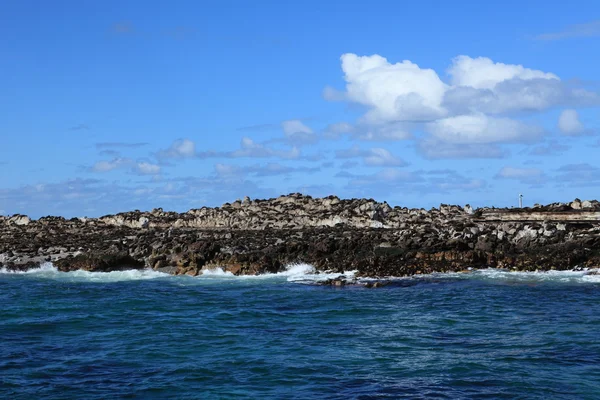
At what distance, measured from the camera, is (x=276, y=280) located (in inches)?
1705

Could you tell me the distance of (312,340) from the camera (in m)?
24.7

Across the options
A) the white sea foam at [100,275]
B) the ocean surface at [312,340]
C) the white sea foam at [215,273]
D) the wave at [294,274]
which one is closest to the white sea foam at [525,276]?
the ocean surface at [312,340]

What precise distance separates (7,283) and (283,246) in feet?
62.5

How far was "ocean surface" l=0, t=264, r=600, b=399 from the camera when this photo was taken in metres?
18.4

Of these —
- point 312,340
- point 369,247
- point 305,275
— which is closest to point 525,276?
point 369,247

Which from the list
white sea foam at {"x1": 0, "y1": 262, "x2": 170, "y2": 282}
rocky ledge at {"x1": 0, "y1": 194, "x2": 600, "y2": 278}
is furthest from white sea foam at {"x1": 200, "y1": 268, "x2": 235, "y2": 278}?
white sea foam at {"x1": 0, "y1": 262, "x2": 170, "y2": 282}

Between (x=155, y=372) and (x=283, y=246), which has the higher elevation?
(x=283, y=246)

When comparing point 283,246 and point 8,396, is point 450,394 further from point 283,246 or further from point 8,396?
point 283,246

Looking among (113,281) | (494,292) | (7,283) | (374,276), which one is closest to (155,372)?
(494,292)

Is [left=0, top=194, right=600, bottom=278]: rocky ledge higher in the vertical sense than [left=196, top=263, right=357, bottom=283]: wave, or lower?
higher

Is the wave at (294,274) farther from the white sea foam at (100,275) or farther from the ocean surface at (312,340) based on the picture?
the white sea foam at (100,275)

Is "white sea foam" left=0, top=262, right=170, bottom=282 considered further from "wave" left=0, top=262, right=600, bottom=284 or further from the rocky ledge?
the rocky ledge

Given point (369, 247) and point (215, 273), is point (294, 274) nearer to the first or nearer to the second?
point (369, 247)

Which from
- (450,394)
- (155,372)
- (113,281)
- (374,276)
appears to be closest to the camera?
(450,394)
